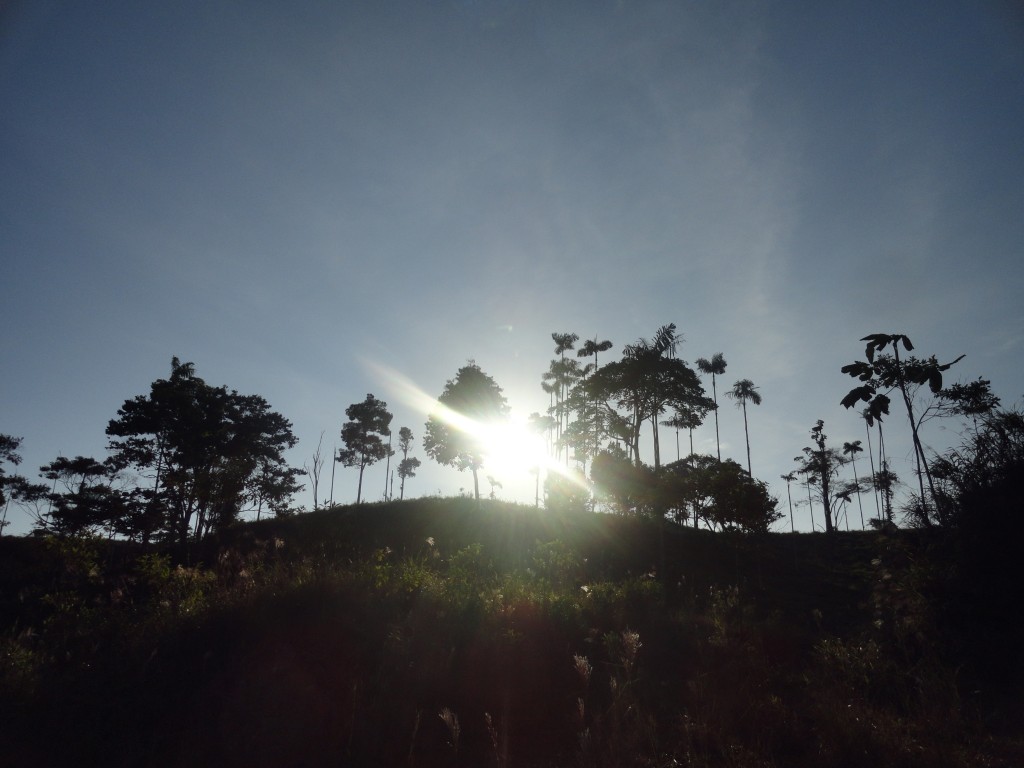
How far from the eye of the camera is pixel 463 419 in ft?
133

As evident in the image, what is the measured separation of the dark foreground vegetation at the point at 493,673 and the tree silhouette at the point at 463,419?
30.7m

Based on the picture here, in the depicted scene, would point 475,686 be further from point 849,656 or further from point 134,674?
point 849,656

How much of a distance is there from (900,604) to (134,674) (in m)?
10.3

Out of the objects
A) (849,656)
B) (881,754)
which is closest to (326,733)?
(881,754)

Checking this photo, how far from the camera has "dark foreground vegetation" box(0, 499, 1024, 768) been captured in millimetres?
4363

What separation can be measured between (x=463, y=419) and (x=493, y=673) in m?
35.0

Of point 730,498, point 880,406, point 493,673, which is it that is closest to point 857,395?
point 880,406

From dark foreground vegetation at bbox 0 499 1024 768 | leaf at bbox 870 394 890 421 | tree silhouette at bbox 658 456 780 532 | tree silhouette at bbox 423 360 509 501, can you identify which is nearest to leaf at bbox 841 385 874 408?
leaf at bbox 870 394 890 421

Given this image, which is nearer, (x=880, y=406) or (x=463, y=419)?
(x=880, y=406)

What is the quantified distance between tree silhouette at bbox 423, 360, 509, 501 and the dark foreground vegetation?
3069cm

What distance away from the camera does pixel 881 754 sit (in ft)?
13.1

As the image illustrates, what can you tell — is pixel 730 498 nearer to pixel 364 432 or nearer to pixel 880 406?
pixel 880 406

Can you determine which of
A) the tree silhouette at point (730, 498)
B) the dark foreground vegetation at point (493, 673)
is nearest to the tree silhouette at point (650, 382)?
the tree silhouette at point (730, 498)

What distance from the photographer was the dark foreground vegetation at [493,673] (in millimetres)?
4363
